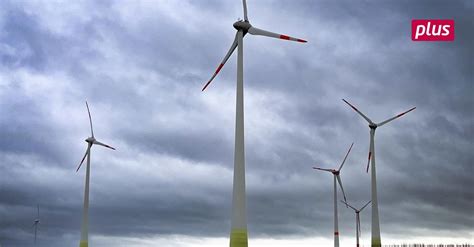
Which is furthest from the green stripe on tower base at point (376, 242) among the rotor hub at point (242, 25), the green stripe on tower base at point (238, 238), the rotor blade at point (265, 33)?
the green stripe on tower base at point (238, 238)

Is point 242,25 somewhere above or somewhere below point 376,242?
above

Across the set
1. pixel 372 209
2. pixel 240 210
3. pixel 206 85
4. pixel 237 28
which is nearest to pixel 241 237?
pixel 240 210

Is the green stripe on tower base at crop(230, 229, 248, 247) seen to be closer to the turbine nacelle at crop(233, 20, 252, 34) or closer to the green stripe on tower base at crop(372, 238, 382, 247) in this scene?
the turbine nacelle at crop(233, 20, 252, 34)

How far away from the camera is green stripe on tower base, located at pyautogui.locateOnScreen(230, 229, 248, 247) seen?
65188mm

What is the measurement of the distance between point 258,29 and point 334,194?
10360 centimetres

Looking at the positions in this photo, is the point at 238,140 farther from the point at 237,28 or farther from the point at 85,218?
the point at 85,218

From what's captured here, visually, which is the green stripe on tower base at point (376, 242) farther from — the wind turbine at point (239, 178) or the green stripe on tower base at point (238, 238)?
the green stripe on tower base at point (238, 238)

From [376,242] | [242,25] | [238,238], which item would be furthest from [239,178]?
[376,242]

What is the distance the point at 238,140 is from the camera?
7044 centimetres

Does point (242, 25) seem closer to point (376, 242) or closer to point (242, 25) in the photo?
point (242, 25)

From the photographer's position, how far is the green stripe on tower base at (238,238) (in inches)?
2566

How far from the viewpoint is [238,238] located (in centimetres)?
6581

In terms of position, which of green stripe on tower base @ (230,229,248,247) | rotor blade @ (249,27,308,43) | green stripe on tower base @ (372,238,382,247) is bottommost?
green stripe on tower base @ (230,229,248,247)

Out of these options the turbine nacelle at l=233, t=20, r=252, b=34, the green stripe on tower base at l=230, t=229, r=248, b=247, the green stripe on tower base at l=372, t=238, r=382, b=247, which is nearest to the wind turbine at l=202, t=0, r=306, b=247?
the green stripe on tower base at l=230, t=229, r=248, b=247
